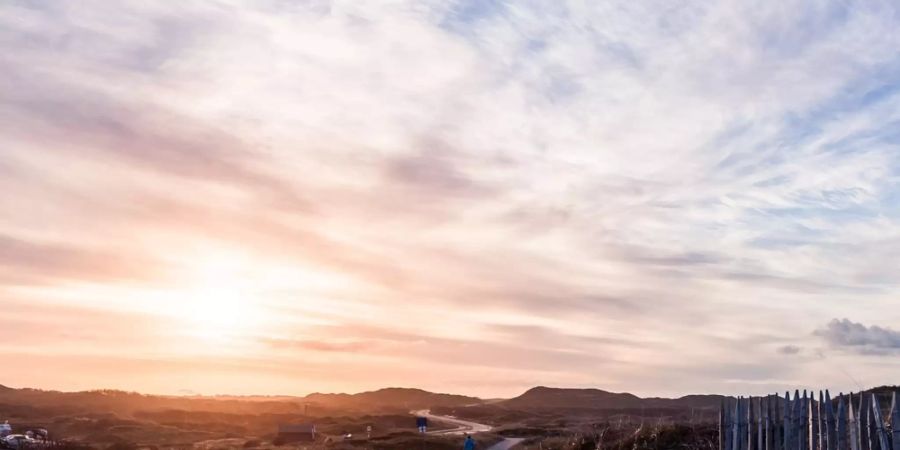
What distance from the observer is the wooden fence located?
1623 centimetres

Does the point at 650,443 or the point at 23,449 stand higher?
the point at 650,443

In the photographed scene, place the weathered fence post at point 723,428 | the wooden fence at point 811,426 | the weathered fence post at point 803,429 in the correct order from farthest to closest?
the weathered fence post at point 723,428
the weathered fence post at point 803,429
the wooden fence at point 811,426

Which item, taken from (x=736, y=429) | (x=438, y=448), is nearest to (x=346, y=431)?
(x=438, y=448)

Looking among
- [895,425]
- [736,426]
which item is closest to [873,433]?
[895,425]

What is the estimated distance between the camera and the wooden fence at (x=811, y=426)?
16.2 metres

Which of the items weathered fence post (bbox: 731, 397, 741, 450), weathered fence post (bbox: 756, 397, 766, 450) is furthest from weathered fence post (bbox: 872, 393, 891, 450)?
weathered fence post (bbox: 731, 397, 741, 450)

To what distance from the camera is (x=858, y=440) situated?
1641 cm

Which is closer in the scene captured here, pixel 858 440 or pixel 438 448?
pixel 858 440

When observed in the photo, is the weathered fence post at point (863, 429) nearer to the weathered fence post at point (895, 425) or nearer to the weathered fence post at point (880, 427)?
the weathered fence post at point (880, 427)

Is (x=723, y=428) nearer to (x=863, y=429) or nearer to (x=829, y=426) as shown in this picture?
(x=829, y=426)

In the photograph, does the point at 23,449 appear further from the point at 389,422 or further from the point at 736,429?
the point at 389,422

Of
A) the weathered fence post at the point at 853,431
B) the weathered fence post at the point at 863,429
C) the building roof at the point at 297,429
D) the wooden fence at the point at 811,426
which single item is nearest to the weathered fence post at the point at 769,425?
the wooden fence at the point at 811,426

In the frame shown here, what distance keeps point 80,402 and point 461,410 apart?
89.2 metres

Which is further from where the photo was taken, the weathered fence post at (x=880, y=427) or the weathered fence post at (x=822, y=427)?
the weathered fence post at (x=822, y=427)
